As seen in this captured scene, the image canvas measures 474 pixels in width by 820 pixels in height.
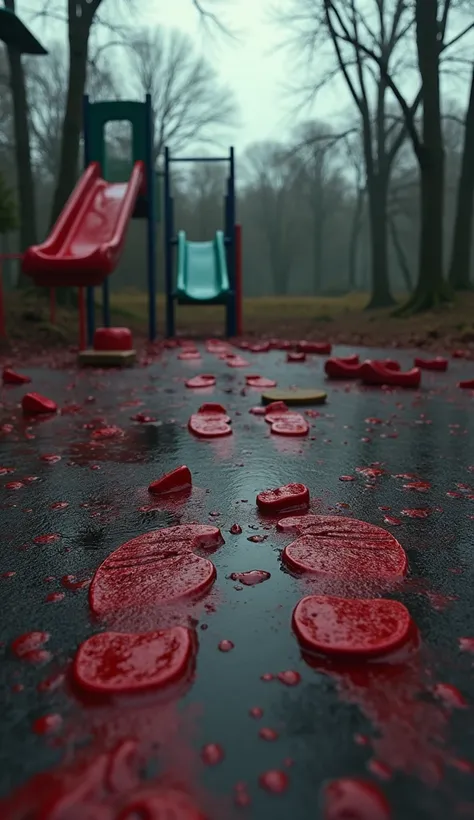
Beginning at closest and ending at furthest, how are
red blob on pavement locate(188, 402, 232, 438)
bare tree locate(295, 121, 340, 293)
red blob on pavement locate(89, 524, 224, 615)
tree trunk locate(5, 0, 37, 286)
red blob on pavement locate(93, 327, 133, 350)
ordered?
1. red blob on pavement locate(89, 524, 224, 615)
2. red blob on pavement locate(188, 402, 232, 438)
3. red blob on pavement locate(93, 327, 133, 350)
4. tree trunk locate(5, 0, 37, 286)
5. bare tree locate(295, 121, 340, 293)

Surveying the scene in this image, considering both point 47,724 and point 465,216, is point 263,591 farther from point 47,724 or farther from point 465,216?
point 465,216

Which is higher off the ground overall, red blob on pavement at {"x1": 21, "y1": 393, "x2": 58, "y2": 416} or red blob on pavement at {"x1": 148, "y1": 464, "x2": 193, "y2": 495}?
red blob on pavement at {"x1": 148, "y1": 464, "x2": 193, "y2": 495}

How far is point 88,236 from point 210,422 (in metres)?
5.22

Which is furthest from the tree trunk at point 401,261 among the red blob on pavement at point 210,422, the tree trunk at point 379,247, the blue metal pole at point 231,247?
the red blob on pavement at point 210,422

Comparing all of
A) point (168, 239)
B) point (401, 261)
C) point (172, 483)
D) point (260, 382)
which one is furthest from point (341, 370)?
point (401, 261)

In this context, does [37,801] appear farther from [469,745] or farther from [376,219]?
[376,219]

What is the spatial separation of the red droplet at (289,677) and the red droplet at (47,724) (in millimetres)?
337

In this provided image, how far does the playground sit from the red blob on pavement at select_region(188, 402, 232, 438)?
25mm

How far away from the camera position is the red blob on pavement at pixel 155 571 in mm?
1173

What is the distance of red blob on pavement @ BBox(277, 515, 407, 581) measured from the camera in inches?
50.5

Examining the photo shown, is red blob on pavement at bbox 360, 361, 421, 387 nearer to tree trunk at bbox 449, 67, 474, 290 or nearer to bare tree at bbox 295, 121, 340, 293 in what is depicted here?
tree trunk at bbox 449, 67, 474, 290

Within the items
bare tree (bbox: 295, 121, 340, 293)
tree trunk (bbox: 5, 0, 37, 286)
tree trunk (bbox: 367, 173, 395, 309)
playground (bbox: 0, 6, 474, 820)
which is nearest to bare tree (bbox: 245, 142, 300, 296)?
bare tree (bbox: 295, 121, 340, 293)

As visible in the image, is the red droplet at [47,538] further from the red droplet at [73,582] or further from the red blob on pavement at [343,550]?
the red blob on pavement at [343,550]

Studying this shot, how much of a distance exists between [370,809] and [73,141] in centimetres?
1134
